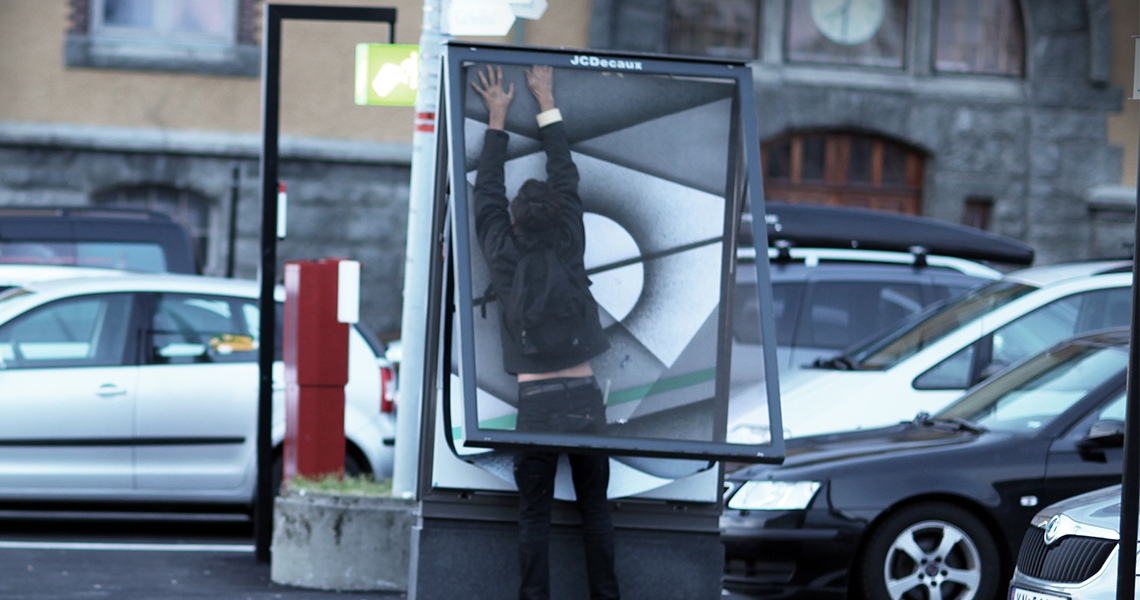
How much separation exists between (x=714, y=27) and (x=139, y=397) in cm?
1215

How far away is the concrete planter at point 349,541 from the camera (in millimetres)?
Answer: 8008

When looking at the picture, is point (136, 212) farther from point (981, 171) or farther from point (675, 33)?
point (981, 171)

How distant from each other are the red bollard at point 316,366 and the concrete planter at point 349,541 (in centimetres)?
43

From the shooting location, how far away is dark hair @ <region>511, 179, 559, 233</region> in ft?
21.2

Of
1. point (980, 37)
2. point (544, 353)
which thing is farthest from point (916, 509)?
point (980, 37)

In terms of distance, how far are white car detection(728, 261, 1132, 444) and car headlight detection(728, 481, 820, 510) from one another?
2.01m

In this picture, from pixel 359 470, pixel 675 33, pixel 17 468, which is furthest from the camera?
pixel 675 33

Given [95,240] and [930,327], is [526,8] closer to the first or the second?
[930,327]

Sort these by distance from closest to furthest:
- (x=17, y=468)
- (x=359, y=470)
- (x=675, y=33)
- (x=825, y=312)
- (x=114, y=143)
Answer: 1. (x=17, y=468)
2. (x=359, y=470)
3. (x=825, y=312)
4. (x=114, y=143)
5. (x=675, y=33)

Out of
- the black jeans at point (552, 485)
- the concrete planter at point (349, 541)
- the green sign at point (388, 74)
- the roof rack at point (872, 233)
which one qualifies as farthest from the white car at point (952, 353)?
the black jeans at point (552, 485)

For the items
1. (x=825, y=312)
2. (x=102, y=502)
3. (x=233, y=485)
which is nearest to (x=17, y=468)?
(x=102, y=502)

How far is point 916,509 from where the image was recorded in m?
7.49

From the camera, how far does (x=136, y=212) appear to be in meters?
12.5

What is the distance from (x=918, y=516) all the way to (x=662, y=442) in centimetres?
167
